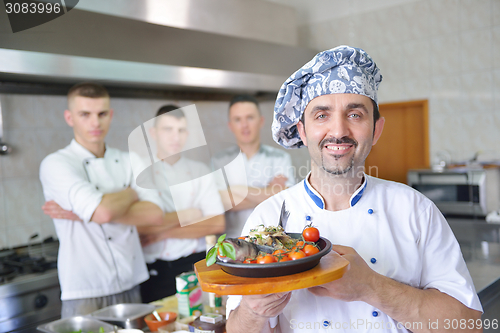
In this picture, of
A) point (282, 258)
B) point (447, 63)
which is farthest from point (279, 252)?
point (447, 63)

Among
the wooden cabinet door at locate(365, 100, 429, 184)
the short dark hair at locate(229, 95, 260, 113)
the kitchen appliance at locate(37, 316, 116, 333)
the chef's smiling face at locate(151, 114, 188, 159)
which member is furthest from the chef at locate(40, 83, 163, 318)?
the wooden cabinet door at locate(365, 100, 429, 184)

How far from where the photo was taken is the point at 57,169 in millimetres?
2174

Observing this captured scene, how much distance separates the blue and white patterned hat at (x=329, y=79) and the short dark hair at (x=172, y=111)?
1.44 meters

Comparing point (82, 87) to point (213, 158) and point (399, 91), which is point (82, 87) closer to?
point (213, 158)

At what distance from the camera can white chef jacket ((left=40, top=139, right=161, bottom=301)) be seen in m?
2.18

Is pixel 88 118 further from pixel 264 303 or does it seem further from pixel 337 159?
pixel 264 303

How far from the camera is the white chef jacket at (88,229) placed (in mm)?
2184

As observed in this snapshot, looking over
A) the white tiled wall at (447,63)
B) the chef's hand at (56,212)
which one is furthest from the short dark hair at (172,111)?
the white tiled wall at (447,63)

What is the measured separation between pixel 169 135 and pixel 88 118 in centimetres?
45

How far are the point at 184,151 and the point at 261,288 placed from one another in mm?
1721

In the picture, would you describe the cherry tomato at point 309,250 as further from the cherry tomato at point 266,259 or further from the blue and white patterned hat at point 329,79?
the blue and white patterned hat at point 329,79

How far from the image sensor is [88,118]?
2.26 meters

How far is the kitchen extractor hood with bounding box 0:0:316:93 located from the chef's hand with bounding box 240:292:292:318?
167 cm

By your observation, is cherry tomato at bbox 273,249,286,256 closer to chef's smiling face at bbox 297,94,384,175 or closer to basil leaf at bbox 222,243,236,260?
basil leaf at bbox 222,243,236,260
